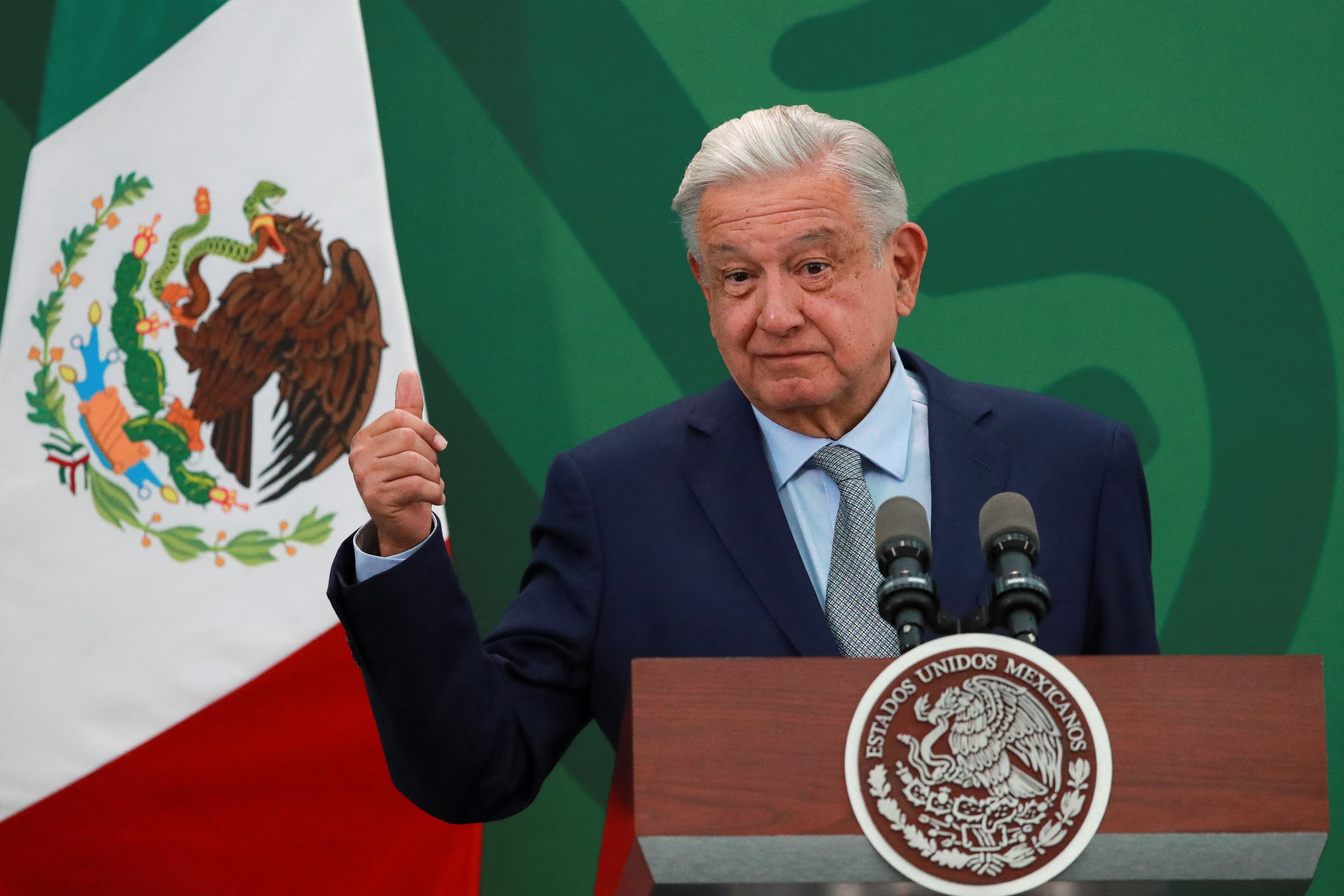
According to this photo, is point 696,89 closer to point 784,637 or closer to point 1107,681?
point 784,637

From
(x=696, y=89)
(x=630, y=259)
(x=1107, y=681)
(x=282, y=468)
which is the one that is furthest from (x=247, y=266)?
(x=1107, y=681)

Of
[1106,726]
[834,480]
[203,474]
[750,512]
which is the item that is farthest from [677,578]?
[203,474]

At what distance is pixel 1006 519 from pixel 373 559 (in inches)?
26.3

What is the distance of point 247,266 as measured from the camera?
2.78 m

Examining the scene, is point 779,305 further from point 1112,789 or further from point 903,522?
point 1112,789

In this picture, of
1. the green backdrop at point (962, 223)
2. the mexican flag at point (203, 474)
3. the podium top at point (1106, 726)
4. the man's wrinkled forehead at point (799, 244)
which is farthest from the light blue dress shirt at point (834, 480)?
the green backdrop at point (962, 223)

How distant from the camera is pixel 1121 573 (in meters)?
1.84

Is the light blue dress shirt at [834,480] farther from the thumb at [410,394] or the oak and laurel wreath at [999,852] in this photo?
the oak and laurel wreath at [999,852]

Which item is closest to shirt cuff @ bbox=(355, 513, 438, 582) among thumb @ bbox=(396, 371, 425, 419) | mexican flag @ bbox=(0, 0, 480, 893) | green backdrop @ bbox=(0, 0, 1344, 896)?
thumb @ bbox=(396, 371, 425, 419)

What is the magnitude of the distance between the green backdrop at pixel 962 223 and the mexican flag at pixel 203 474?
1.42 ft

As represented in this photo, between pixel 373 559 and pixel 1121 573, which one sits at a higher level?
pixel 373 559

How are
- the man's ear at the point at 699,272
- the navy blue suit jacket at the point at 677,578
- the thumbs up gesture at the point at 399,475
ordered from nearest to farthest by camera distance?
the thumbs up gesture at the point at 399,475 → the navy blue suit jacket at the point at 677,578 → the man's ear at the point at 699,272

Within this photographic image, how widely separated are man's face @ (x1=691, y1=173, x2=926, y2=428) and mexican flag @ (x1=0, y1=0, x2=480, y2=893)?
3.31 ft

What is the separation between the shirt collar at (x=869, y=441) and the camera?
194 centimetres
